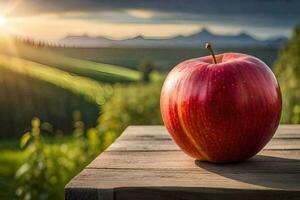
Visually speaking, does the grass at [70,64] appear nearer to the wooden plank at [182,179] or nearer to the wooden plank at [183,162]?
the wooden plank at [183,162]

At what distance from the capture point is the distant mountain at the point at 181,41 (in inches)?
210

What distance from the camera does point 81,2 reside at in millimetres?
5730

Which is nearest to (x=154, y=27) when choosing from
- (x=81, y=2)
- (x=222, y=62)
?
(x=81, y=2)

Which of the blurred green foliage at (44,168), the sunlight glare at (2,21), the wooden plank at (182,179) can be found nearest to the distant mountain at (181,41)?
the sunlight glare at (2,21)

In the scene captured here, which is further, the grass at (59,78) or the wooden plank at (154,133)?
the grass at (59,78)

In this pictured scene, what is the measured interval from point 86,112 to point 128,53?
0.75 metres

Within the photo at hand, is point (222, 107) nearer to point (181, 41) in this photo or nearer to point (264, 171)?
point (264, 171)

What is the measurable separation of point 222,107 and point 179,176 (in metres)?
0.16

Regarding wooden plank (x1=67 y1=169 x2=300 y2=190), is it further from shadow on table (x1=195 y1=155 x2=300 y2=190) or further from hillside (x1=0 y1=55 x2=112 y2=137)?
hillside (x1=0 y1=55 x2=112 y2=137)

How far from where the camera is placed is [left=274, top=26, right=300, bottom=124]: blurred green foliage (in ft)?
11.8

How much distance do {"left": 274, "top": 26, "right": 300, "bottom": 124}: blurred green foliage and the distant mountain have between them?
1.25 m

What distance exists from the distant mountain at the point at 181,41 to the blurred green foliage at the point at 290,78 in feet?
4.11

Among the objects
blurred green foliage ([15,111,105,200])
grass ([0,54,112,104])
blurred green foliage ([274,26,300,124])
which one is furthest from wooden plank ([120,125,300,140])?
grass ([0,54,112,104])

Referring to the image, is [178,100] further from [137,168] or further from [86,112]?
[86,112]
